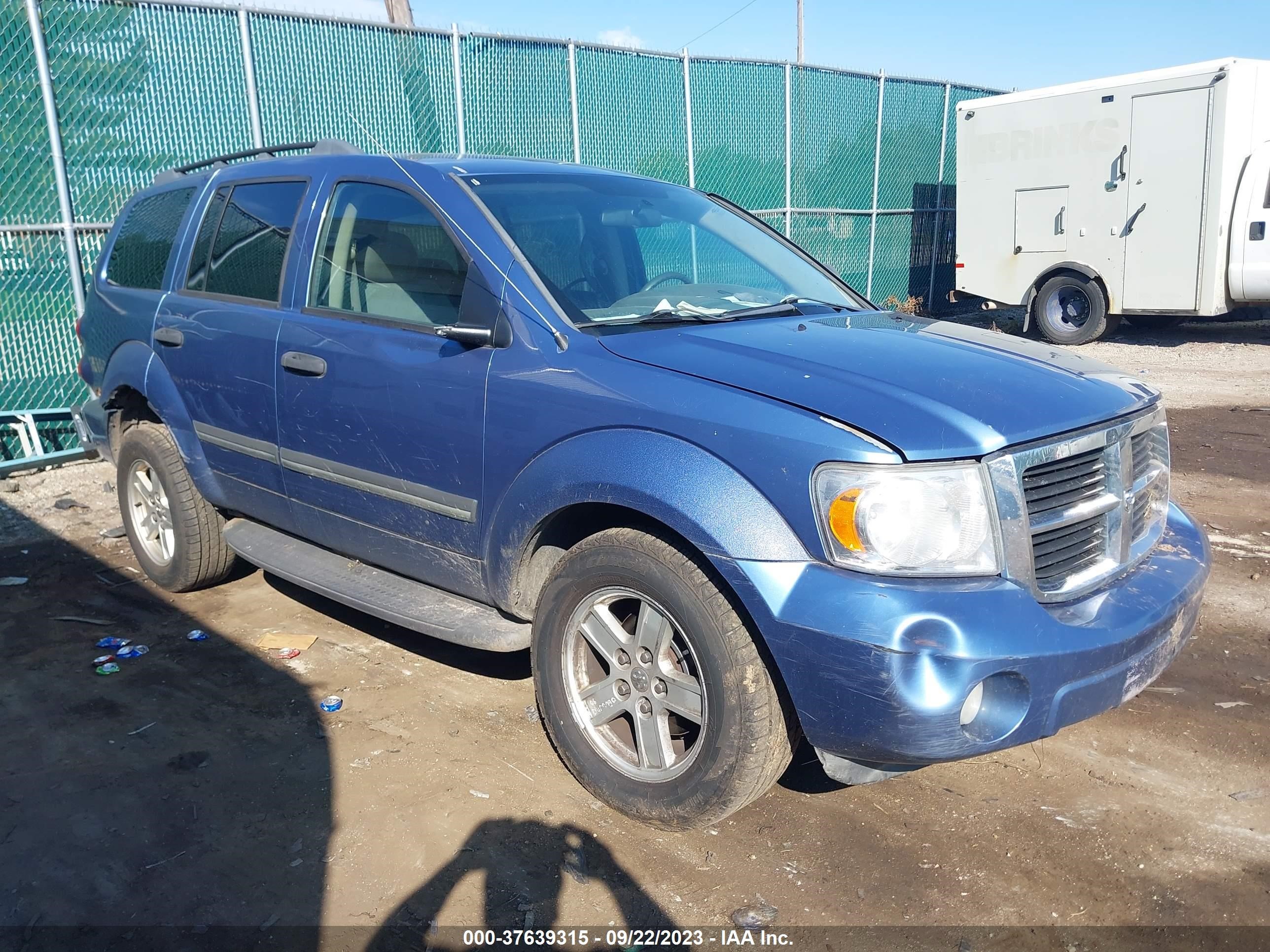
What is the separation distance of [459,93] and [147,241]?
226 inches

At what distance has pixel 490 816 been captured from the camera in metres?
3.16

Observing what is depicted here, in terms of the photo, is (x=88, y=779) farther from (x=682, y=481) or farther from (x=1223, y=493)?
(x=1223, y=493)

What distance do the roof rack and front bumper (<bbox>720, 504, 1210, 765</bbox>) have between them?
8.96 feet

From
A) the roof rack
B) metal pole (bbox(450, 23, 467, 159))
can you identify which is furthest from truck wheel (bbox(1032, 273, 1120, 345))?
the roof rack

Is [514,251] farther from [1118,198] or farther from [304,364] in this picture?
[1118,198]

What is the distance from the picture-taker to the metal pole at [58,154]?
25.0ft

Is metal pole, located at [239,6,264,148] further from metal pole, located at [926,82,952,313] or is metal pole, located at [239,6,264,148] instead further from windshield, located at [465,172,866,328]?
metal pole, located at [926,82,952,313]

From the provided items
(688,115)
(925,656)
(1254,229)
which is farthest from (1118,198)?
(925,656)

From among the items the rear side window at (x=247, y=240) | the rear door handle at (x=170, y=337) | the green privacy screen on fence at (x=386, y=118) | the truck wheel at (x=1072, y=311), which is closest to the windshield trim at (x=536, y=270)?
the green privacy screen on fence at (x=386, y=118)

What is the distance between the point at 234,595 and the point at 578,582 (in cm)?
290

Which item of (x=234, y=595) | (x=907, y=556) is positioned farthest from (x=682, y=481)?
(x=234, y=595)

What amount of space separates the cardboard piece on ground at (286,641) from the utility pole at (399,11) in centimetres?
803

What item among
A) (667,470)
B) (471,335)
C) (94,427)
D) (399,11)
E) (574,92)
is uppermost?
(399,11)

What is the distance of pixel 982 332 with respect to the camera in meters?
3.66
